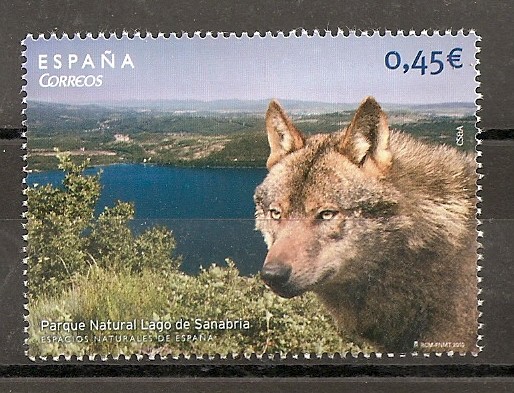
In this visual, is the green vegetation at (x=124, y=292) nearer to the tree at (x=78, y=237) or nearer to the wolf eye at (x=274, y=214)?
the tree at (x=78, y=237)

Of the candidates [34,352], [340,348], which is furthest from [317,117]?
[34,352]

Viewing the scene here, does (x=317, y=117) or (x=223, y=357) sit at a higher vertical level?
(x=317, y=117)

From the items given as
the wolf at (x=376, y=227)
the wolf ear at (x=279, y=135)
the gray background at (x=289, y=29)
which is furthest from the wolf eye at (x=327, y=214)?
the gray background at (x=289, y=29)

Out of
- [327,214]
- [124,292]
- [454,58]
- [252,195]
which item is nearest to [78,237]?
[124,292]

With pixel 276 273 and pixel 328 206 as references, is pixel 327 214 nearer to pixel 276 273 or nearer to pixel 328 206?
pixel 328 206

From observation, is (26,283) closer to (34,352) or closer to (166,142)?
(34,352)

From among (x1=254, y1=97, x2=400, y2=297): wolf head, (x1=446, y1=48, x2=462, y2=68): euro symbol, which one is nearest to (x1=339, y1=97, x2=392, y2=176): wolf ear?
(x1=254, y1=97, x2=400, y2=297): wolf head
